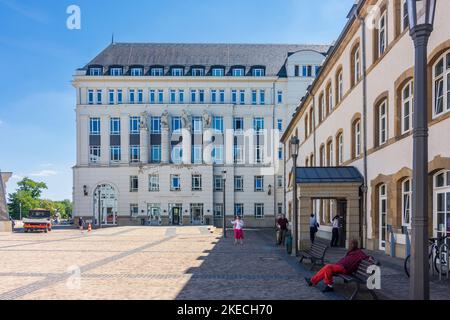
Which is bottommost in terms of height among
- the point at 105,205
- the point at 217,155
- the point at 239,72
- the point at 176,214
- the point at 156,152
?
the point at 176,214

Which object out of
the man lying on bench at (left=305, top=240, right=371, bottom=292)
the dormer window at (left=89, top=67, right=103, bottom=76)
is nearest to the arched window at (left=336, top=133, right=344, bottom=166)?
the man lying on bench at (left=305, top=240, right=371, bottom=292)

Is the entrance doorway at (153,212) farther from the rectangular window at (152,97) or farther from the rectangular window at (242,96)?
the rectangular window at (242,96)

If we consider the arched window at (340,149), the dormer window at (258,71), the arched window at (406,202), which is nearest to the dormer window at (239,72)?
the dormer window at (258,71)

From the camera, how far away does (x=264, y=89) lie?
180 ft

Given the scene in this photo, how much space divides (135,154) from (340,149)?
34106mm

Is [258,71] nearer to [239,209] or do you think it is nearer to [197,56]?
[197,56]

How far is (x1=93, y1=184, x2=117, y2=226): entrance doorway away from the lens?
175 feet

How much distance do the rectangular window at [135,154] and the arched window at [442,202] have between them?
43.9 m

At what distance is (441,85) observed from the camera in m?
12.8

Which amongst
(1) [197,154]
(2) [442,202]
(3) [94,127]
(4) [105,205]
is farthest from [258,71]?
(2) [442,202]

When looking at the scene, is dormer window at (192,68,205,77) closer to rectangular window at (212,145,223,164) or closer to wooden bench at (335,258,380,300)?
rectangular window at (212,145,223,164)

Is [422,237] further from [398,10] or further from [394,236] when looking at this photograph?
[398,10]
